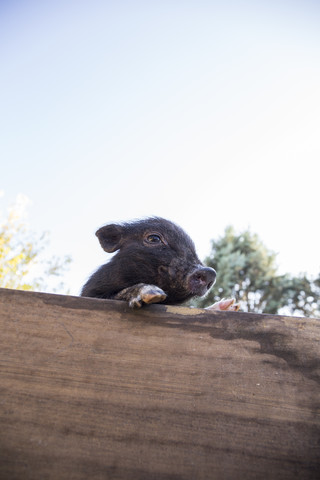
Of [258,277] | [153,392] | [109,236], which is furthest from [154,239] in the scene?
[258,277]

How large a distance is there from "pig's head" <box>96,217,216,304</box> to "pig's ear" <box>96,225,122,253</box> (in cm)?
9

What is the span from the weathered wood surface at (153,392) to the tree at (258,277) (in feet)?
67.1

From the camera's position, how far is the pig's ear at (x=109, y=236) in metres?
3.72

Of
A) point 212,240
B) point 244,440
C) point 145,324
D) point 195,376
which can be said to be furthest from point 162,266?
point 212,240

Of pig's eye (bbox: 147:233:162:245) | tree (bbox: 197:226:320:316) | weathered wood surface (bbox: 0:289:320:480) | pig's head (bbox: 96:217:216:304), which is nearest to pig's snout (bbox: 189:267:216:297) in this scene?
pig's head (bbox: 96:217:216:304)

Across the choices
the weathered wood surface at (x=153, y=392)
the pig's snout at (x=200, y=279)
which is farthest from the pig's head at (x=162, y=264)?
the weathered wood surface at (x=153, y=392)

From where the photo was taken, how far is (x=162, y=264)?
308 centimetres

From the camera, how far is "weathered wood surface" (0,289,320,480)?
4.09 feet

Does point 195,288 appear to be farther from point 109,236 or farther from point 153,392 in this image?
point 153,392

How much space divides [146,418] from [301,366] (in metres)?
0.78

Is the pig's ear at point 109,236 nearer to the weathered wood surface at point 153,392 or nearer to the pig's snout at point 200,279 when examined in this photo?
the pig's snout at point 200,279

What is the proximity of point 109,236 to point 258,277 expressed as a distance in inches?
832

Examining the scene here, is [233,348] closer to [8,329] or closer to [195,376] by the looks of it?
[195,376]

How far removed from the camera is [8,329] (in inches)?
60.7
